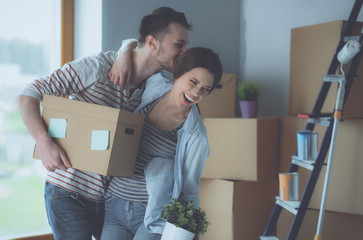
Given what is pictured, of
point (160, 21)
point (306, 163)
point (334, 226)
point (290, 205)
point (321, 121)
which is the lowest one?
point (334, 226)

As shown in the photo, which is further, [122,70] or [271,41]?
[271,41]

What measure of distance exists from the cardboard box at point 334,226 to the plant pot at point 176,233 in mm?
1343

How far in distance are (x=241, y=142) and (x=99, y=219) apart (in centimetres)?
120

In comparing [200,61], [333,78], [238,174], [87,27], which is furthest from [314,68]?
[87,27]

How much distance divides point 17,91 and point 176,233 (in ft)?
5.44

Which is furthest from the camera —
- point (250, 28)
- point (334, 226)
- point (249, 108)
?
point (250, 28)

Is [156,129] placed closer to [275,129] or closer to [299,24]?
[275,129]

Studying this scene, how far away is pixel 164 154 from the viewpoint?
4.60 ft

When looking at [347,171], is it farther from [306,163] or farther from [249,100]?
[249,100]

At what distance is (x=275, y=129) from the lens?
2549 millimetres

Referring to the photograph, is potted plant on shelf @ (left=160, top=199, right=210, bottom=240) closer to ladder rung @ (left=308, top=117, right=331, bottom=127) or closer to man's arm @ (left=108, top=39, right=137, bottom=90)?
man's arm @ (left=108, top=39, right=137, bottom=90)

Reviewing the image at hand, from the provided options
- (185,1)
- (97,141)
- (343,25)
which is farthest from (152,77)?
(185,1)

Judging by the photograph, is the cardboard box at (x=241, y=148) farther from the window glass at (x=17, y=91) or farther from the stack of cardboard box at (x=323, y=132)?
the window glass at (x=17, y=91)

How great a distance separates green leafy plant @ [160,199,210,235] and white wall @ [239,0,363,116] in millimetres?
1710
